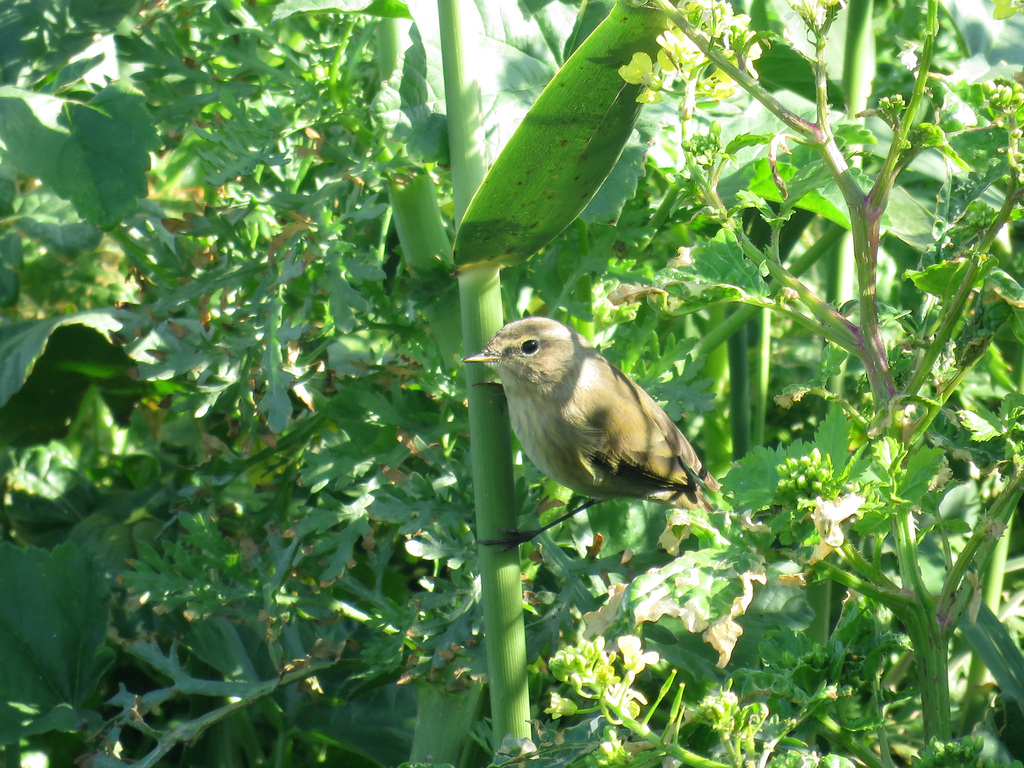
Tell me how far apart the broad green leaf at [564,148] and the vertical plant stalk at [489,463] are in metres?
0.06

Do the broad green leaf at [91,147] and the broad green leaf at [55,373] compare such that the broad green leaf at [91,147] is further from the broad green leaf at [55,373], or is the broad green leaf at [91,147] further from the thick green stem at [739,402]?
the thick green stem at [739,402]

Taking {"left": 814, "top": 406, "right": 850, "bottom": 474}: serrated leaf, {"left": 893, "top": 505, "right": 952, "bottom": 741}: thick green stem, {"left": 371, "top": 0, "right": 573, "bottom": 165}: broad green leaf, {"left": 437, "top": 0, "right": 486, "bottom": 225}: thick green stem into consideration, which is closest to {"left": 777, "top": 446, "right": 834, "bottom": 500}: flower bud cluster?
{"left": 814, "top": 406, "right": 850, "bottom": 474}: serrated leaf

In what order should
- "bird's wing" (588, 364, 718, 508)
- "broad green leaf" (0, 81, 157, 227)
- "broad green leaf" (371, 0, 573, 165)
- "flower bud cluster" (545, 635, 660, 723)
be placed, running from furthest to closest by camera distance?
"bird's wing" (588, 364, 718, 508), "broad green leaf" (0, 81, 157, 227), "broad green leaf" (371, 0, 573, 165), "flower bud cluster" (545, 635, 660, 723)

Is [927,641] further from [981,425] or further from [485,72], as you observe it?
[485,72]

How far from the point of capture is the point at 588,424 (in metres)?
1.73

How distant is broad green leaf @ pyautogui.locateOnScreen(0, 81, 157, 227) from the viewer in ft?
4.82

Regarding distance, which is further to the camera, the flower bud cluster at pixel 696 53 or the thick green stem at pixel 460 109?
the thick green stem at pixel 460 109

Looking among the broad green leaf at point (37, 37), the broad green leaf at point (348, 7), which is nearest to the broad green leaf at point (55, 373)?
the broad green leaf at point (37, 37)

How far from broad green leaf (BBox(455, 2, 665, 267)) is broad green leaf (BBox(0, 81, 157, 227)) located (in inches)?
27.5

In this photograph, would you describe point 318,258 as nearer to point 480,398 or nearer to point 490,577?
point 480,398

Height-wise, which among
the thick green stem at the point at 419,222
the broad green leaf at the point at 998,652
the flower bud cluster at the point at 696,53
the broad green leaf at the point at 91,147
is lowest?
the broad green leaf at the point at 998,652

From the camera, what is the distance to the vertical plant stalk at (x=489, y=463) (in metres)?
1.13

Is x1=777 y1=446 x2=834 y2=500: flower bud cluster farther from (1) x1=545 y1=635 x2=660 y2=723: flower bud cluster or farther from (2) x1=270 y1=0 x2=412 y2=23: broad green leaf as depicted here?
(2) x1=270 y1=0 x2=412 y2=23: broad green leaf

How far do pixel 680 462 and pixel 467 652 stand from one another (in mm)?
571
